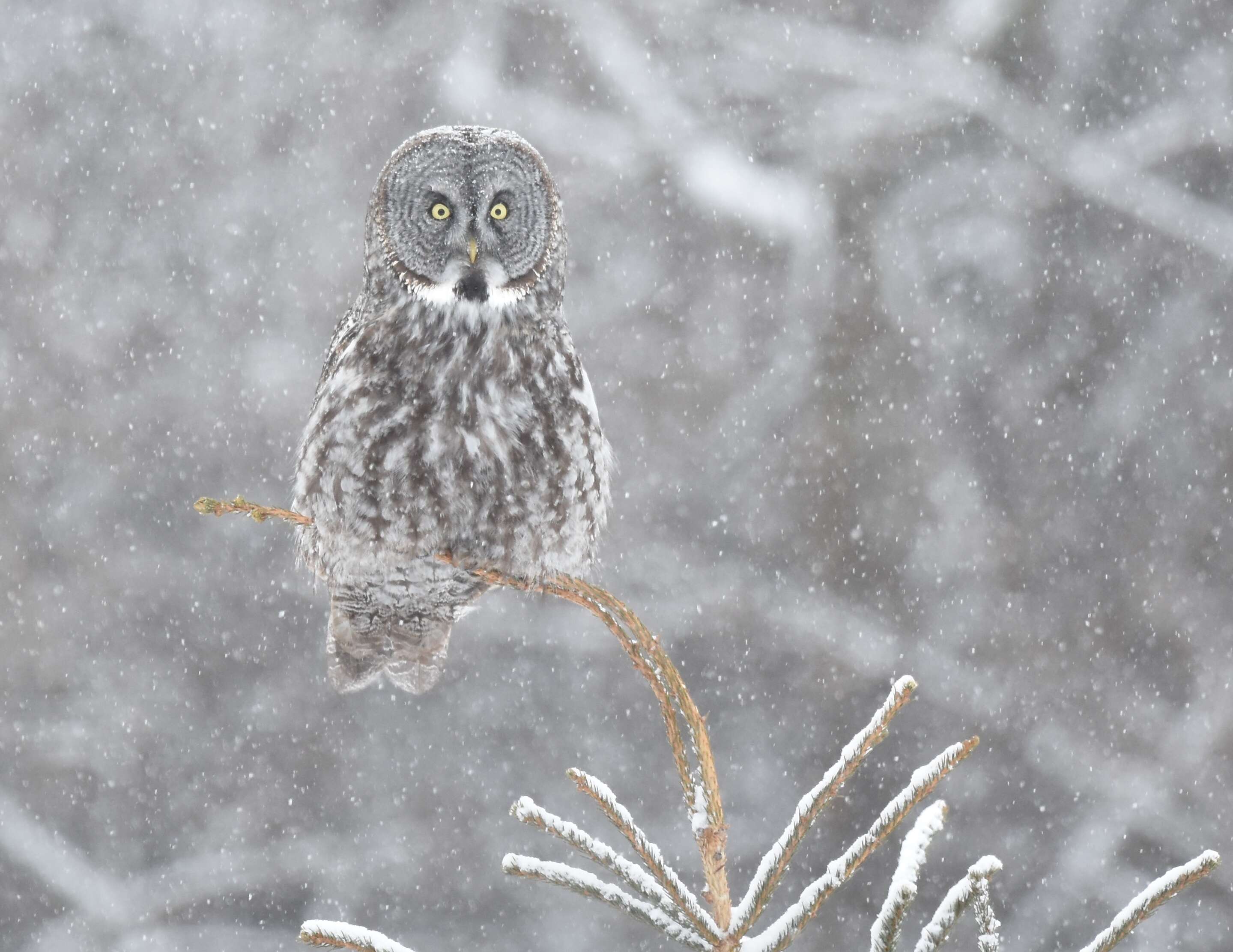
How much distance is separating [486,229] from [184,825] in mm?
6430

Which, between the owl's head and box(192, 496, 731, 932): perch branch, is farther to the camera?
the owl's head

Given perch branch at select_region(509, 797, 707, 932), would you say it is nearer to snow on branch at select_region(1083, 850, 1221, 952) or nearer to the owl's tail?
snow on branch at select_region(1083, 850, 1221, 952)

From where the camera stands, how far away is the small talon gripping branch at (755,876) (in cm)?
93

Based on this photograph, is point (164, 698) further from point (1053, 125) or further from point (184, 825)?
point (1053, 125)

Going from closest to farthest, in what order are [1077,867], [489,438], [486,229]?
[489,438] < [486,229] < [1077,867]

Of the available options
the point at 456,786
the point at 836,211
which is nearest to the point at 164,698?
the point at 456,786

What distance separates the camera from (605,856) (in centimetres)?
110

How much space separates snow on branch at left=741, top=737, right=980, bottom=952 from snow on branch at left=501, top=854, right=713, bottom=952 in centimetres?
8

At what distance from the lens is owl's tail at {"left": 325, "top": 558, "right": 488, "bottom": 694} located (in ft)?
8.20

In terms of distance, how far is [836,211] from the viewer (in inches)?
321

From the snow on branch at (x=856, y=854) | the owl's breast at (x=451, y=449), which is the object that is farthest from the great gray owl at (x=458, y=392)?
the snow on branch at (x=856, y=854)

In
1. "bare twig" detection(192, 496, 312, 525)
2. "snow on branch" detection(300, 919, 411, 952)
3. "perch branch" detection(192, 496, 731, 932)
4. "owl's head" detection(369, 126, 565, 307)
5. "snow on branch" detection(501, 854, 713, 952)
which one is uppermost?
"owl's head" detection(369, 126, 565, 307)

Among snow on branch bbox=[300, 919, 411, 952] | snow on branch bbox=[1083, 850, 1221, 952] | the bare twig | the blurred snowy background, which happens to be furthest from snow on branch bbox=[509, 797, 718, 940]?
the blurred snowy background

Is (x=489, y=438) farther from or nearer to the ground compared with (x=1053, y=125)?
nearer to the ground
